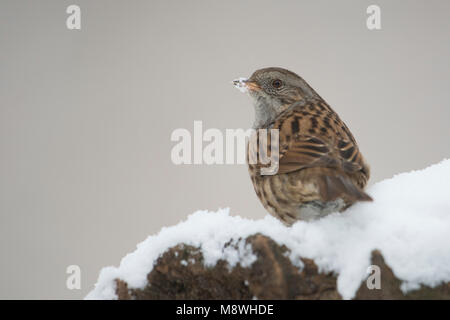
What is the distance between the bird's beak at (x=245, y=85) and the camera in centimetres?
279

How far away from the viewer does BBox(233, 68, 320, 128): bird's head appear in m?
2.78

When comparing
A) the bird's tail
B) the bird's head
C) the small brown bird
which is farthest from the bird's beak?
the bird's tail

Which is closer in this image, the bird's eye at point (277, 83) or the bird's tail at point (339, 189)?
the bird's tail at point (339, 189)

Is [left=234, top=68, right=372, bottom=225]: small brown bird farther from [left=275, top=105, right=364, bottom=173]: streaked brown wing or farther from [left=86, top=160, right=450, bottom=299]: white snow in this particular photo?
[left=86, top=160, right=450, bottom=299]: white snow

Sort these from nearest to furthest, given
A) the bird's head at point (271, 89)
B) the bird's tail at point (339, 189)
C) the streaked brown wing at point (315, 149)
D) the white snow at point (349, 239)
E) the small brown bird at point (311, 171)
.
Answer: the white snow at point (349, 239) < the bird's tail at point (339, 189) < the small brown bird at point (311, 171) < the streaked brown wing at point (315, 149) < the bird's head at point (271, 89)

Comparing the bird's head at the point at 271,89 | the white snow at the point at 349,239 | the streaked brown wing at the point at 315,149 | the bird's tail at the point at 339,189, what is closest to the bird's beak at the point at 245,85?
the bird's head at the point at 271,89

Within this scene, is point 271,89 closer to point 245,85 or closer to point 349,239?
point 245,85

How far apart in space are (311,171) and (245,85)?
1.09 meters

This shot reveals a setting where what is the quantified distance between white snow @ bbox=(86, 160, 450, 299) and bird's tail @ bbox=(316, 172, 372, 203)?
0.04m

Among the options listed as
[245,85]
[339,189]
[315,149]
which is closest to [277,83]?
[245,85]

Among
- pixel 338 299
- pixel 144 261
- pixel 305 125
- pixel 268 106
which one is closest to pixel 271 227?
pixel 338 299

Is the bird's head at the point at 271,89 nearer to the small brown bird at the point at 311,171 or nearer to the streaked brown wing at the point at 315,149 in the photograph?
the small brown bird at the point at 311,171

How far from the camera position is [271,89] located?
110 inches
